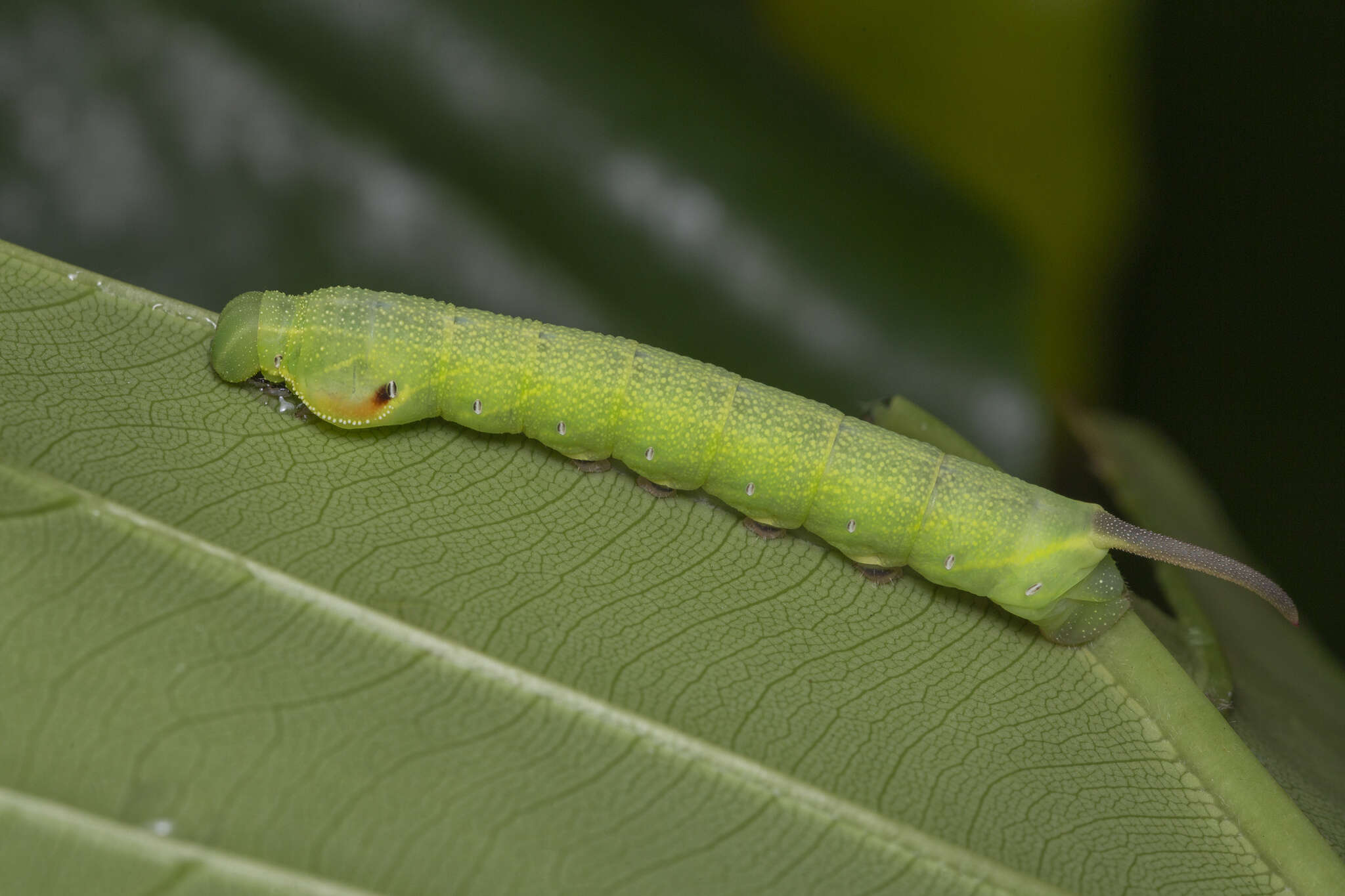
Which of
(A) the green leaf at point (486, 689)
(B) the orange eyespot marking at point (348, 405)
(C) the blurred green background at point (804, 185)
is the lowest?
(A) the green leaf at point (486, 689)

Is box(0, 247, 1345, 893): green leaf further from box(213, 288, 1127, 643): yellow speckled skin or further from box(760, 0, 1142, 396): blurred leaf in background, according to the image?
box(760, 0, 1142, 396): blurred leaf in background

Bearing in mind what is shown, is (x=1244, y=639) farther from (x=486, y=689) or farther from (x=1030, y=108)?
(x=486, y=689)

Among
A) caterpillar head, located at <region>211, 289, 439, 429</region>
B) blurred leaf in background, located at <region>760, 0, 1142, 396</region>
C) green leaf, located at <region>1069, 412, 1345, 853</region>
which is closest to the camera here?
caterpillar head, located at <region>211, 289, 439, 429</region>

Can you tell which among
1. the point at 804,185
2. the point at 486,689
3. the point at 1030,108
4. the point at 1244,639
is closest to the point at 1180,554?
the point at 1244,639

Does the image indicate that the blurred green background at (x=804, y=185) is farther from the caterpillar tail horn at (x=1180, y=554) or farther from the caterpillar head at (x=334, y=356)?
the caterpillar tail horn at (x=1180, y=554)

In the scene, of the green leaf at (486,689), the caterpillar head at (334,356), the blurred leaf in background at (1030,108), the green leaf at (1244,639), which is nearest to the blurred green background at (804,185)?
the blurred leaf in background at (1030,108)

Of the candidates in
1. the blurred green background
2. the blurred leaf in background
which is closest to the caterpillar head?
the blurred green background
